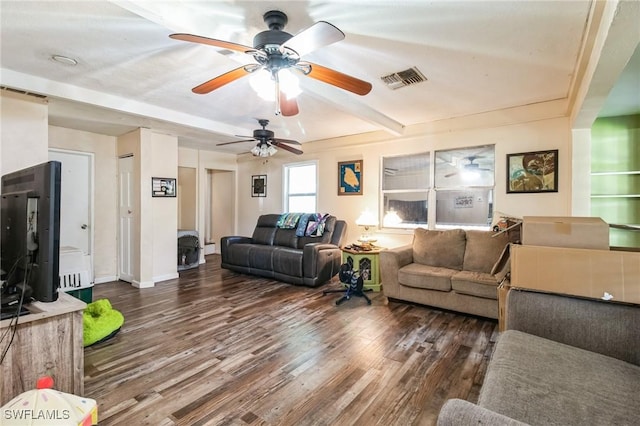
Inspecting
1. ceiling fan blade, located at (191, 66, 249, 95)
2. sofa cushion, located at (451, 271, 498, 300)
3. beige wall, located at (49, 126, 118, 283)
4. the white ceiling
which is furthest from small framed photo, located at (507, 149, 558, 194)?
beige wall, located at (49, 126, 118, 283)

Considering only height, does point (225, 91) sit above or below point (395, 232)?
above

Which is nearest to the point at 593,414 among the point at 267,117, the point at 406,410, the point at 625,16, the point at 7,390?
the point at 406,410

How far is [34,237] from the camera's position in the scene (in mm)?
1313

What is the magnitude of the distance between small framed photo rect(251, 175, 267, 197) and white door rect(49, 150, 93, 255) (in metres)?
2.86

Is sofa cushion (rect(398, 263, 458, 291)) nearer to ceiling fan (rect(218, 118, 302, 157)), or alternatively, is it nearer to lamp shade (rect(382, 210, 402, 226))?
lamp shade (rect(382, 210, 402, 226))

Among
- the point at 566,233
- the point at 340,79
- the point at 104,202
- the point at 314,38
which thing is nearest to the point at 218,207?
the point at 104,202

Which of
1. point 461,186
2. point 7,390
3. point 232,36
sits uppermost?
point 232,36

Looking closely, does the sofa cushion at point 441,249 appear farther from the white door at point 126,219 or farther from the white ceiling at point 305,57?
the white door at point 126,219

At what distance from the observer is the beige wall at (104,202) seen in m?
4.51

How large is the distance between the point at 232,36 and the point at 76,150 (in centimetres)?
371

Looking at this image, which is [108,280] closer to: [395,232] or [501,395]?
[395,232]

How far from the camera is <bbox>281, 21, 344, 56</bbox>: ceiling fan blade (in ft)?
5.07

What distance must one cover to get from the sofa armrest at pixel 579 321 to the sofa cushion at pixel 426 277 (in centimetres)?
141

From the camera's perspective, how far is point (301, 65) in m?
2.00
